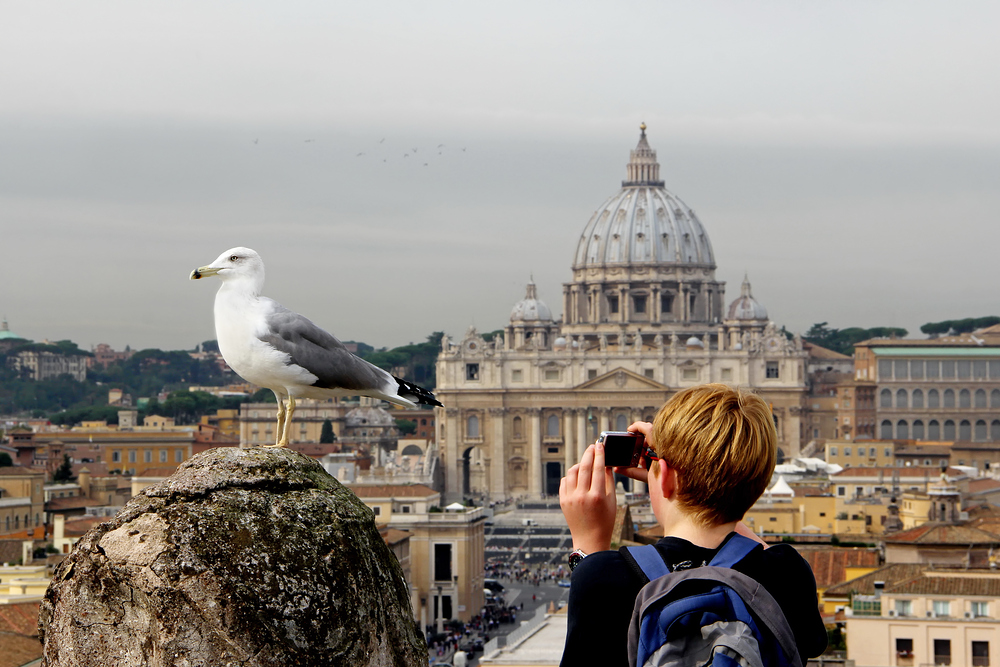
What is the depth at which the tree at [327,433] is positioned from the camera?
11096cm

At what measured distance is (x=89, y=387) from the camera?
18375 centimetres

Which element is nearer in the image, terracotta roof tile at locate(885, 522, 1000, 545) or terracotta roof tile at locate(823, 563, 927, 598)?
terracotta roof tile at locate(823, 563, 927, 598)

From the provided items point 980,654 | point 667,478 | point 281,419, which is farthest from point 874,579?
point 667,478

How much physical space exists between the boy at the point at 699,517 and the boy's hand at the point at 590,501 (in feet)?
0.27

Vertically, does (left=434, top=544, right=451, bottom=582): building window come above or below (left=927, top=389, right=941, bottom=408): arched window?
below

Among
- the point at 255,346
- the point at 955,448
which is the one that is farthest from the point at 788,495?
the point at 255,346

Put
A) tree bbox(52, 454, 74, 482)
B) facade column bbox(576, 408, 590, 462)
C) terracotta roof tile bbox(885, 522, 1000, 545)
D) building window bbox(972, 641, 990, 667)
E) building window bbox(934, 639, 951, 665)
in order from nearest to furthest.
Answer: building window bbox(972, 641, 990, 667) → building window bbox(934, 639, 951, 665) → terracotta roof tile bbox(885, 522, 1000, 545) → tree bbox(52, 454, 74, 482) → facade column bbox(576, 408, 590, 462)

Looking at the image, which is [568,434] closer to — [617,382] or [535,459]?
[535,459]

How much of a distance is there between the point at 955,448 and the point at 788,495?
35752 millimetres

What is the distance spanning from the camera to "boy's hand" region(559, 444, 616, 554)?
14.7ft

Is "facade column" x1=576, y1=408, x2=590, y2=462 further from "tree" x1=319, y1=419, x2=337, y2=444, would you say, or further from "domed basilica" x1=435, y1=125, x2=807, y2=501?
"tree" x1=319, y1=419, x2=337, y2=444

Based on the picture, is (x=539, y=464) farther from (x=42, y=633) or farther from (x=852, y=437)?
(x=42, y=633)

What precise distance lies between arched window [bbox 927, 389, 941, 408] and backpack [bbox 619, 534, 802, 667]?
115514 millimetres

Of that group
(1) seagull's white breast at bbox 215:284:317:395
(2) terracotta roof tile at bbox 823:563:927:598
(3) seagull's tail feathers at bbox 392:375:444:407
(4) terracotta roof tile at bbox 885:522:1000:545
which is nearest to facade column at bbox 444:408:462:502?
(4) terracotta roof tile at bbox 885:522:1000:545
